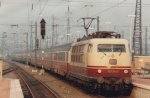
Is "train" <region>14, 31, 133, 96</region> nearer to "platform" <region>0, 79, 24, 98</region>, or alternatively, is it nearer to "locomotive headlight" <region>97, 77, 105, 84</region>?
"locomotive headlight" <region>97, 77, 105, 84</region>

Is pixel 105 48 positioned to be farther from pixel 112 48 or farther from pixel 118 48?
pixel 118 48

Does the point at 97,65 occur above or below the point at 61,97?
above

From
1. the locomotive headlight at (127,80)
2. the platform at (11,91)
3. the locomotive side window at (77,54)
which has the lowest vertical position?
the platform at (11,91)

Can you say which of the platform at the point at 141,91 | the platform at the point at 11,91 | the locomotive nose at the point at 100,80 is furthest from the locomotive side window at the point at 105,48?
the platform at the point at 11,91

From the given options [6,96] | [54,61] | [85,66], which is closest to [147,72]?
[54,61]

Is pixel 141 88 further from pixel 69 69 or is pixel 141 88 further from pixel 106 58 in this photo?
pixel 69 69

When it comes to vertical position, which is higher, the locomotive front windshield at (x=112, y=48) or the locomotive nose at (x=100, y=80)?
the locomotive front windshield at (x=112, y=48)

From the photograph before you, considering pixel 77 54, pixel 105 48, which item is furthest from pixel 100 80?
pixel 77 54

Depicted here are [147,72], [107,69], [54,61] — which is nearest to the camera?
[107,69]

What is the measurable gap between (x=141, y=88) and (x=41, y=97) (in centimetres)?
616

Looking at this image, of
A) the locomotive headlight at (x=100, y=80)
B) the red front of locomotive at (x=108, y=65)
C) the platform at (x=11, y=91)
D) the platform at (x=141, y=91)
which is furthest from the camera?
the red front of locomotive at (x=108, y=65)

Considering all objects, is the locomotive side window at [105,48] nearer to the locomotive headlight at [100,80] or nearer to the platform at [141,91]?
the locomotive headlight at [100,80]

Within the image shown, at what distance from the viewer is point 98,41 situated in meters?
23.7

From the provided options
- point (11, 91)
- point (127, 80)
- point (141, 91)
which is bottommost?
point (11, 91)
